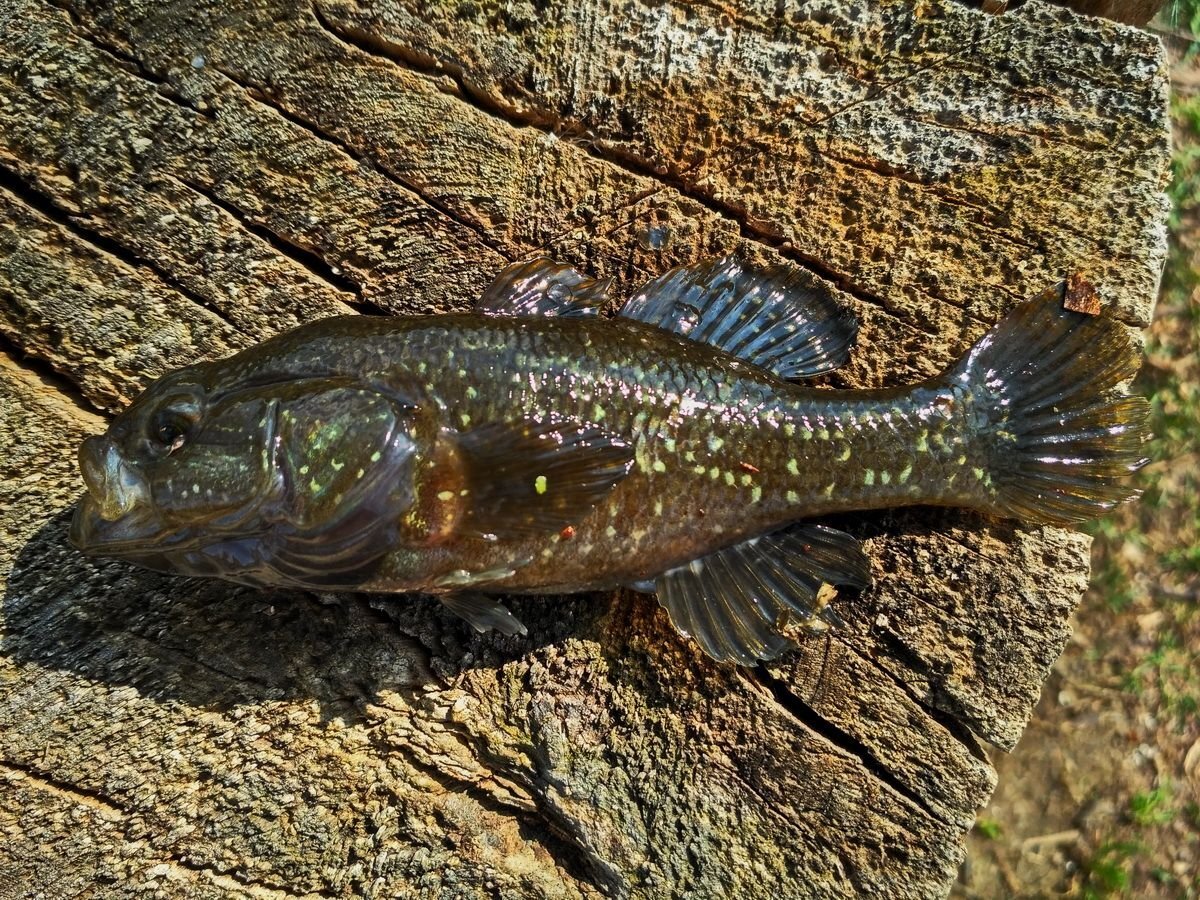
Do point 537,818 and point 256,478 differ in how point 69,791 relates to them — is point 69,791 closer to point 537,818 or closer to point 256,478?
point 256,478

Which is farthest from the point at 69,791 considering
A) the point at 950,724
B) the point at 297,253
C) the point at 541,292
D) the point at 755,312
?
the point at 950,724

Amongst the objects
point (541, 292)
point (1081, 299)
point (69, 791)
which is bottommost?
point (69, 791)

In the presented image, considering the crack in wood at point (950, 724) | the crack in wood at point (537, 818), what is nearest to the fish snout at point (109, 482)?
the crack in wood at point (537, 818)

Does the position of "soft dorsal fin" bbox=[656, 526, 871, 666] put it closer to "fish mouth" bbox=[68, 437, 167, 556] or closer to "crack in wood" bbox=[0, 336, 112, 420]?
"fish mouth" bbox=[68, 437, 167, 556]

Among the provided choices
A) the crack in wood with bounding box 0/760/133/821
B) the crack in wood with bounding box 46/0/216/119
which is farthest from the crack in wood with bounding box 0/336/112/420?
the crack in wood with bounding box 0/760/133/821

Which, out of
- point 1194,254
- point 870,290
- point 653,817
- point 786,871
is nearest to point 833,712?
point 786,871

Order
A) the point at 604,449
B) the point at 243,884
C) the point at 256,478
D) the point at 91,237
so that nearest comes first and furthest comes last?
the point at 256,478, the point at 604,449, the point at 243,884, the point at 91,237
